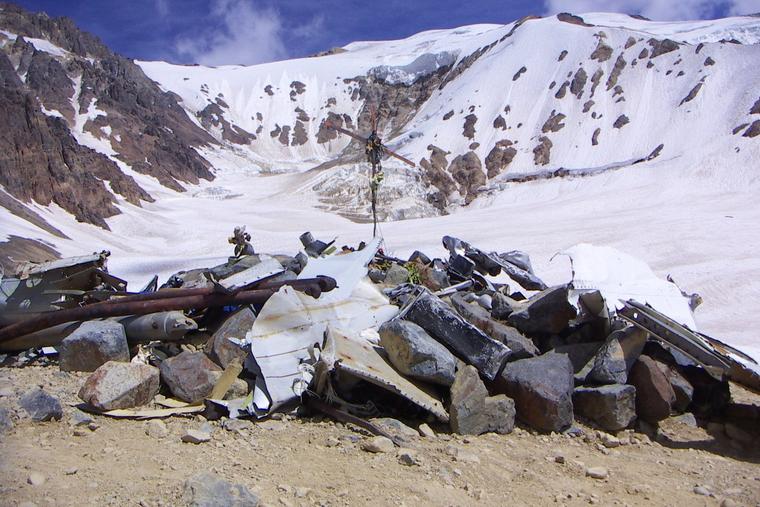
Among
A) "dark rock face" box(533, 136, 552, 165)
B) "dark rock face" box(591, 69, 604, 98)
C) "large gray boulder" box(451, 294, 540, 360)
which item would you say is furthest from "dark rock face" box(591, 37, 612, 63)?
"large gray boulder" box(451, 294, 540, 360)

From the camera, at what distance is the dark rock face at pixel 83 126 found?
2612 centimetres

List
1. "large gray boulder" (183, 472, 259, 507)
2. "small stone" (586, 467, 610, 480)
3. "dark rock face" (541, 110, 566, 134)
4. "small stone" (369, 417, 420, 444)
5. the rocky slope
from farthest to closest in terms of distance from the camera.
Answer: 1. "dark rock face" (541, 110, 566, 134)
2. the rocky slope
3. "small stone" (369, 417, 420, 444)
4. "small stone" (586, 467, 610, 480)
5. "large gray boulder" (183, 472, 259, 507)

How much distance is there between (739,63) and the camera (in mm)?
34625

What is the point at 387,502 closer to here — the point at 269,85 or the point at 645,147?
the point at 645,147

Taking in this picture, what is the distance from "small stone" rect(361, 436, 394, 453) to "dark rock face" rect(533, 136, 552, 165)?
33.8 meters

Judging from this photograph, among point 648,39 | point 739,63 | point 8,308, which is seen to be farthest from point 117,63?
point 8,308

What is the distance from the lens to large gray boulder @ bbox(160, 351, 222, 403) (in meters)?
4.61

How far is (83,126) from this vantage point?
151 feet

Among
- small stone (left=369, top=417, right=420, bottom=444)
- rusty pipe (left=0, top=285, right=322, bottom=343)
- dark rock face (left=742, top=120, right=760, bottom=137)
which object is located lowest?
small stone (left=369, top=417, right=420, bottom=444)

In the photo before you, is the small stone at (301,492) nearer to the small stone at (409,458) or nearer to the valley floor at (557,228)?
the small stone at (409,458)

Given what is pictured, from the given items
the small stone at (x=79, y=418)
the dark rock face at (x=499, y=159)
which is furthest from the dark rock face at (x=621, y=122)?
the small stone at (x=79, y=418)

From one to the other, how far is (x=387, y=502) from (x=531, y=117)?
39.4 metres

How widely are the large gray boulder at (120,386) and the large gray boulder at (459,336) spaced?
2235 millimetres

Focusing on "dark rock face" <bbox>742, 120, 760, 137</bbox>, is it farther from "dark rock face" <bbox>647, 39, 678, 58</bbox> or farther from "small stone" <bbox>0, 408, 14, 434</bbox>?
"small stone" <bbox>0, 408, 14, 434</bbox>
